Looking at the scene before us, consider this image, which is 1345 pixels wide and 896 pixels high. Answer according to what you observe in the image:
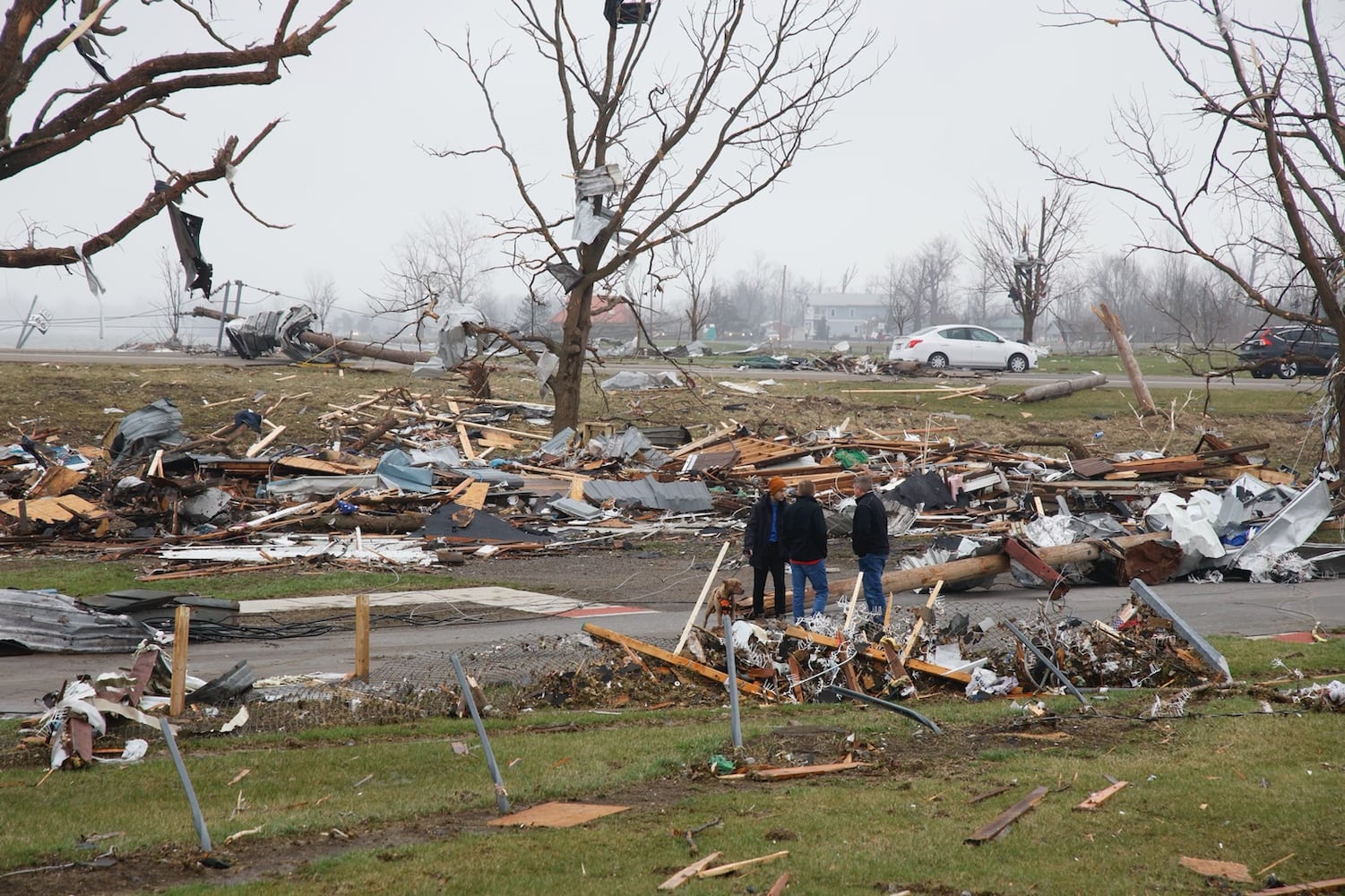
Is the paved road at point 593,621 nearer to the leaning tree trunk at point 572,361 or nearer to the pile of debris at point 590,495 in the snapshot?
the pile of debris at point 590,495

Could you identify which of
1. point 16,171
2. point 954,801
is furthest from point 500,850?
point 16,171

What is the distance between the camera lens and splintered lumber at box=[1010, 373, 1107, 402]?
29.5m

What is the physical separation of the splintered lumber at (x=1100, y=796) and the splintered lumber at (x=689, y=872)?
2193mm

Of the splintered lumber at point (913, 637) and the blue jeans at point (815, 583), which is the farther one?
the blue jeans at point (815, 583)

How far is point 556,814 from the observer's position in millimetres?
6023

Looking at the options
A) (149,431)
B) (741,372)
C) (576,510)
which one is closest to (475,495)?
(576,510)

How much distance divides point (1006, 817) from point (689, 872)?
1879 mm

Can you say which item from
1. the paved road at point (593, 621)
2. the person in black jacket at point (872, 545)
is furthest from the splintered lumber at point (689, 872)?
the person in black jacket at point (872, 545)

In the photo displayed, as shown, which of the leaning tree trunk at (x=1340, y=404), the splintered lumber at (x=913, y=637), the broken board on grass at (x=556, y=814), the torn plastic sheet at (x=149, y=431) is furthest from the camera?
the torn plastic sheet at (x=149, y=431)

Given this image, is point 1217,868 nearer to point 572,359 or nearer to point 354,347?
point 572,359

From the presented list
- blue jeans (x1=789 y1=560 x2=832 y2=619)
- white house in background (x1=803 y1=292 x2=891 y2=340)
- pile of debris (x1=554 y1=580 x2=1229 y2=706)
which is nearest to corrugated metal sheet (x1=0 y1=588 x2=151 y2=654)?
pile of debris (x1=554 y1=580 x2=1229 y2=706)

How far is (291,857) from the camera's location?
17.8 feet

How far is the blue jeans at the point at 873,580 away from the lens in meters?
11.2

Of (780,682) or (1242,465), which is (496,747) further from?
(1242,465)
